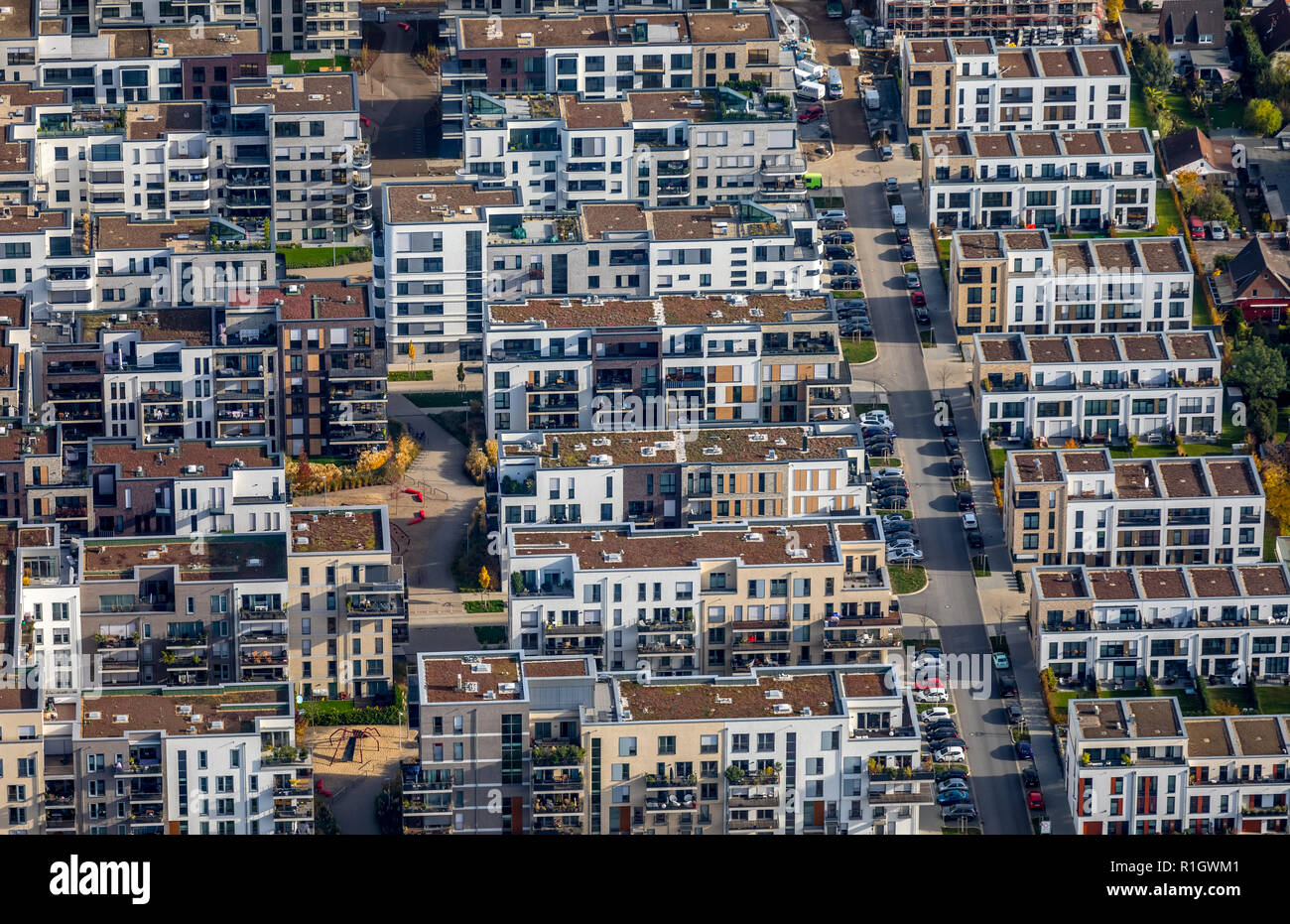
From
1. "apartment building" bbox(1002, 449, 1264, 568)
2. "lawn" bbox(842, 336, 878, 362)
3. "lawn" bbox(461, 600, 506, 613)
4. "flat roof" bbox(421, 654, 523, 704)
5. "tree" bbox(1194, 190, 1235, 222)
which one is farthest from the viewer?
"tree" bbox(1194, 190, 1235, 222)

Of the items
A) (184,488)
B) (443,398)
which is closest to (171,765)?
(184,488)

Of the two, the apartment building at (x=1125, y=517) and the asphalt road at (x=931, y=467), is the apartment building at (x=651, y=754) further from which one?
the apartment building at (x=1125, y=517)

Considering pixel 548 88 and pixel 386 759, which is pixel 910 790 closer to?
pixel 386 759

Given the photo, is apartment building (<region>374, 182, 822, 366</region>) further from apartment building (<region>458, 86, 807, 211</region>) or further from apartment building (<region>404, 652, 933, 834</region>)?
apartment building (<region>404, 652, 933, 834</region>)

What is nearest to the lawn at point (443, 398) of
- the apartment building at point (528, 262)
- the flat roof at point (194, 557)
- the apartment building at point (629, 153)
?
the apartment building at point (528, 262)

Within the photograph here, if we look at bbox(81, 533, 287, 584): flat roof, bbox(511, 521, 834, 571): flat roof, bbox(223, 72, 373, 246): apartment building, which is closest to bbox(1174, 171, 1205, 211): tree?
bbox(223, 72, 373, 246): apartment building

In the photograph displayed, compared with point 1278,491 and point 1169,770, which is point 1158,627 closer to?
point 1169,770
